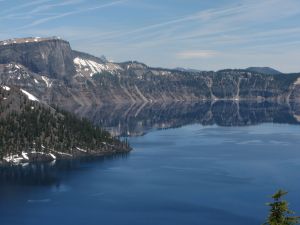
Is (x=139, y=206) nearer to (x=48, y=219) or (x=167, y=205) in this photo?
(x=167, y=205)

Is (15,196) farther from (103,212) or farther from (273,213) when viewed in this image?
(273,213)

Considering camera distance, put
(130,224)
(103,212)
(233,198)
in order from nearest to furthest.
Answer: (130,224), (103,212), (233,198)

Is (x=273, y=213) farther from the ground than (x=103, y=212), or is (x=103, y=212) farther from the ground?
(x=273, y=213)

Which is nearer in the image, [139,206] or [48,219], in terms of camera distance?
[48,219]

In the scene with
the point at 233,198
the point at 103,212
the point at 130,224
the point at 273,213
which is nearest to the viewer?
the point at 273,213

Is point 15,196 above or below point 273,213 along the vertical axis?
below

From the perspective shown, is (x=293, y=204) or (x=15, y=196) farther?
(x=15, y=196)

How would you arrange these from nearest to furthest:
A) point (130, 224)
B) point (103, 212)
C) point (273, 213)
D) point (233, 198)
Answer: point (273, 213)
point (130, 224)
point (103, 212)
point (233, 198)

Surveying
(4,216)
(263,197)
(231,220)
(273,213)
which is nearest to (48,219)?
(4,216)

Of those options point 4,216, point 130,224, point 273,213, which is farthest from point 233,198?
point 273,213
